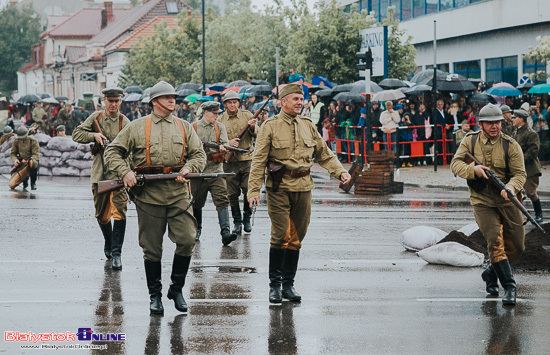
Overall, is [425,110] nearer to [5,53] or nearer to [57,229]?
[57,229]

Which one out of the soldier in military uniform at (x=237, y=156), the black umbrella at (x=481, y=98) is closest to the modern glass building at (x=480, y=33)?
the black umbrella at (x=481, y=98)

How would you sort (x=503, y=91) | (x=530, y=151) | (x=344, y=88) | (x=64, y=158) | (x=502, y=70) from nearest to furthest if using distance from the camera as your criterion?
(x=530, y=151) < (x=64, y=158) < (x=503, y=91) < (x=344, y=88) < (x=502, y=70)

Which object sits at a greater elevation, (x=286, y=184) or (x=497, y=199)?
(x=286, y=184)

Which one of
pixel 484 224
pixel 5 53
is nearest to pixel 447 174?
pixel 484 224

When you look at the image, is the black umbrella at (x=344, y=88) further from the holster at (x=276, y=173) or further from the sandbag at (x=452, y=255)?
the holster at (x=276, y=173)

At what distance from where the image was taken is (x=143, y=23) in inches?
3383

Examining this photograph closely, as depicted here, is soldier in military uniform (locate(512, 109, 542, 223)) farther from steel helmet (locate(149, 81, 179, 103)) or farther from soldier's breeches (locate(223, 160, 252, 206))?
steel helmet (locate(149, 81, 179, 103))

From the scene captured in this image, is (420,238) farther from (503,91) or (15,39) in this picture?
(15,39)

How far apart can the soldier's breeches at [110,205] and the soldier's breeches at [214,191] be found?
1873 mm

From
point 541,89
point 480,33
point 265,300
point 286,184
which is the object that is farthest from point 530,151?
point 480,33

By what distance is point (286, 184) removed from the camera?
8.54 metres

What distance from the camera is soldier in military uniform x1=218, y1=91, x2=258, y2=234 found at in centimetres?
1302

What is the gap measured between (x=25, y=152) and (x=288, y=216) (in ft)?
44.5

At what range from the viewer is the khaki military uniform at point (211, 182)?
1239 centimetres
